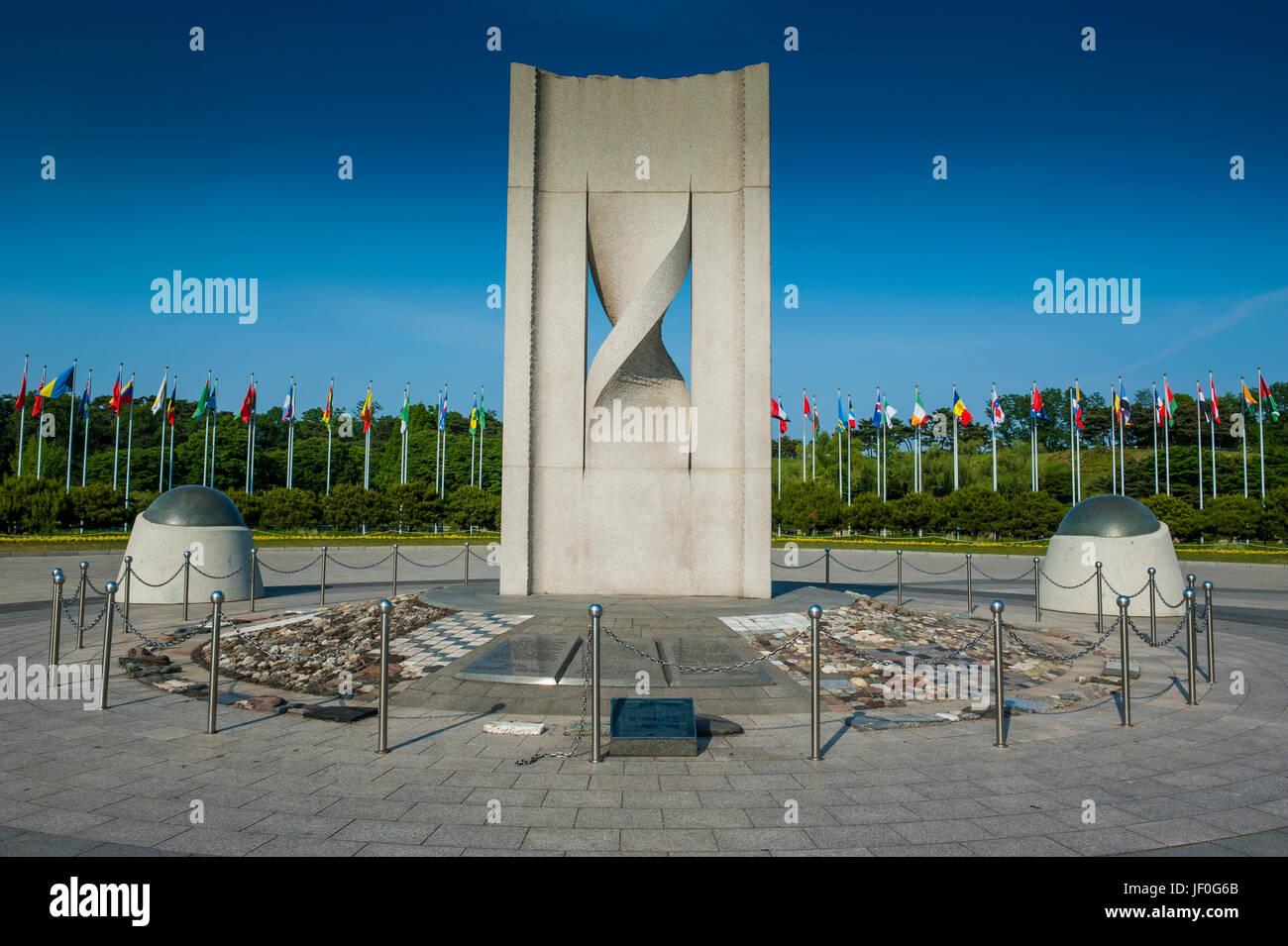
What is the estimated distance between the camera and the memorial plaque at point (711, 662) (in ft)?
26.8

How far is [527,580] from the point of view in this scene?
12297mm

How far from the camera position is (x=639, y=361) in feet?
40.7

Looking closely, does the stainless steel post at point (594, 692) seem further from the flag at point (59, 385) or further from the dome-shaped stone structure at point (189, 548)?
the flag at point (59, 385)

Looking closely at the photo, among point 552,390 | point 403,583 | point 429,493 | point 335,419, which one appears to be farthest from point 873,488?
point 335,419

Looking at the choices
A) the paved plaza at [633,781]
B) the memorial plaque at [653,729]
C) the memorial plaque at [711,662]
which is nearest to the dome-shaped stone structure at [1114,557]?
the paved plaza at [633,781]

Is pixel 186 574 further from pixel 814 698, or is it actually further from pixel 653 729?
pixel 814 698

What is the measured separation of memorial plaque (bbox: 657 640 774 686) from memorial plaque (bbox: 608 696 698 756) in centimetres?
138

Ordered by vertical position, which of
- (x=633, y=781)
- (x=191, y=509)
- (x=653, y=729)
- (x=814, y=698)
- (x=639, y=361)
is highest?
(x=639, y=361)

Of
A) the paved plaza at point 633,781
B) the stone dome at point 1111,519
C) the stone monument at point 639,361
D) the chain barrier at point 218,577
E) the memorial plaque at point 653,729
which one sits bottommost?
the paved plaza at point 633,781

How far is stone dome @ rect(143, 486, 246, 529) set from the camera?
15023mm

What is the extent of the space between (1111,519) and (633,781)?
44.6 feet

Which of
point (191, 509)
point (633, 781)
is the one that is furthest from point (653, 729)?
point (191, 509)

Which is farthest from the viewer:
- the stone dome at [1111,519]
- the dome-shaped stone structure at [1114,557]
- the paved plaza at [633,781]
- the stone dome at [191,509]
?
the stone dome at [191,509]
